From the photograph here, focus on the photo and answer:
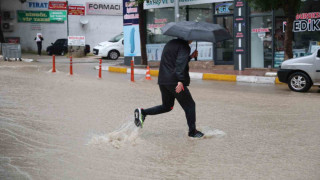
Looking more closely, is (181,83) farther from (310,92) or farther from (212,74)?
(212,74)

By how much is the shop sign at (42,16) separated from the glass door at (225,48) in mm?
23789

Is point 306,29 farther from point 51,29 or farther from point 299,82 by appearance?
point 51,29

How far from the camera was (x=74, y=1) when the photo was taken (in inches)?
1735

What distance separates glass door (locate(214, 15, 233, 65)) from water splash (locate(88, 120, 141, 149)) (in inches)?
593

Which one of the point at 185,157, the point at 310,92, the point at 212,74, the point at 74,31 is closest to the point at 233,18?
the point at 212,74

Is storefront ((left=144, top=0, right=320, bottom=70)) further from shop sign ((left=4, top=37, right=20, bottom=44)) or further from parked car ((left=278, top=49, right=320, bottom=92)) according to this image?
shop sign ((left=4, top=37, right=20, bottom=44))

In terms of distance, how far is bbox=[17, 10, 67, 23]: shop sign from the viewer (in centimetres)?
4353

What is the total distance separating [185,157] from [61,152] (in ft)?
5.13

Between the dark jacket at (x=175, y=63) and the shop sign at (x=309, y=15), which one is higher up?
the shop sign at (x=309, y=15)

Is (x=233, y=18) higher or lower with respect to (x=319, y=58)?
higher

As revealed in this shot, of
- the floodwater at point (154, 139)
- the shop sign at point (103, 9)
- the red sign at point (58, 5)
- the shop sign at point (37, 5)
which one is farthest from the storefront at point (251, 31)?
the shop sign at point (37, 5)

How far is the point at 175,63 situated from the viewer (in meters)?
6.98

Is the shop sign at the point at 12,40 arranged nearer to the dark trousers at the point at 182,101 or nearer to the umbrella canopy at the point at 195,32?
the dark trousers at the point at 182,101

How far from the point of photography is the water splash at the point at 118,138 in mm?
6957
